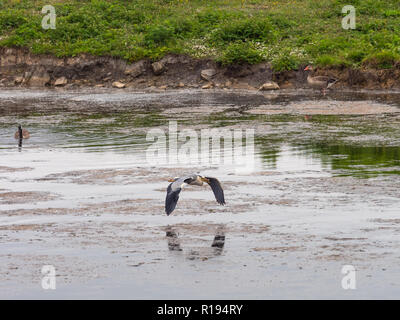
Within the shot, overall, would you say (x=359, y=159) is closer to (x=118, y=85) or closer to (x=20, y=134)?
(x=20, y=134)

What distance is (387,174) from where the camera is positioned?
1681 cm

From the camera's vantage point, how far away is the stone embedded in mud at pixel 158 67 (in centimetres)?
3922

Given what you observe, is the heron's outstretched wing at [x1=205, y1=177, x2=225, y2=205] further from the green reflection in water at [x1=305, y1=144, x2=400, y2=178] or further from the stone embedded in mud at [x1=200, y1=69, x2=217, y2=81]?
the stone embedded in mud at [x1=200, y1=69, x2=217, y2=81]

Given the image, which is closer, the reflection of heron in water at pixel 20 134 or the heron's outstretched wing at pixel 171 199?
the heron's outstretched wing at pixel 171 199

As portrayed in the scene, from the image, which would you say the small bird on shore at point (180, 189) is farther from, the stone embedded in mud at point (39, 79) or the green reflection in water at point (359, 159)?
the stone embedded in mud at point (39, 79)

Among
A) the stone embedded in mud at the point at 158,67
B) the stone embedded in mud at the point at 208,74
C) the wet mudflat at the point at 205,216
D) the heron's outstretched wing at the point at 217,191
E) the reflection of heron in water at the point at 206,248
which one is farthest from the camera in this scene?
the stone embedded in mud at the point at 158,67

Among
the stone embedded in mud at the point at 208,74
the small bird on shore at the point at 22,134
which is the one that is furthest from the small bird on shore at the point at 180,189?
the stone embedded in mud at the point at 208,74

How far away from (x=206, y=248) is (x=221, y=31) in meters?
29.9

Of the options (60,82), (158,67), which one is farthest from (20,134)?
(60,82)

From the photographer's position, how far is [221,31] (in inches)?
1599

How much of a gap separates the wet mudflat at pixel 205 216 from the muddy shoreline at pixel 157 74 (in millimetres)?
10587

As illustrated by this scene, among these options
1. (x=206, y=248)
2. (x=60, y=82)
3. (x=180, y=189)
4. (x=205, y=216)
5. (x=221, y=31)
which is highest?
(x=221, y=31)
